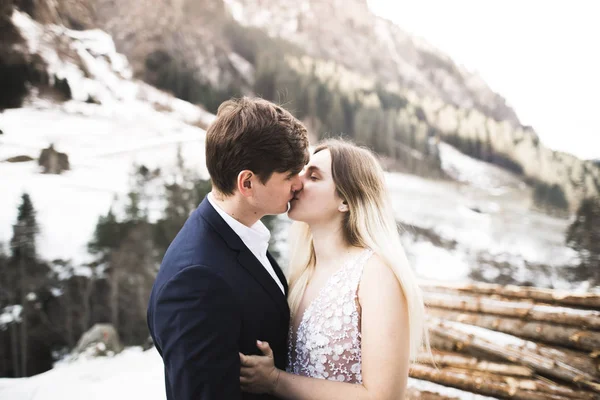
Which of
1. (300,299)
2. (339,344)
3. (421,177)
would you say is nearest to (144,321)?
(300,299)

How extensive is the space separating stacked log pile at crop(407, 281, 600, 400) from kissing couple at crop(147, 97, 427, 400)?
2.85ft

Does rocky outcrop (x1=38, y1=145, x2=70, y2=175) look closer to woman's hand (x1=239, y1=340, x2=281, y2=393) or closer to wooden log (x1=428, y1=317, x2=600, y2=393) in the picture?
woman's hand (x1=239, y1=340, x2=281, y2=393)

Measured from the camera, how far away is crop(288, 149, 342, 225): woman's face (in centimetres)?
180

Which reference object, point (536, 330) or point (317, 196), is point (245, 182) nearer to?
point (317, 196)

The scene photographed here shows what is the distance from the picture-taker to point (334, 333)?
166 cm

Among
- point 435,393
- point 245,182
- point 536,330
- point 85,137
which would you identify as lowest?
point 435,393

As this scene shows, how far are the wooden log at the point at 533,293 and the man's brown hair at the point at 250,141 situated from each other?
8.60ft

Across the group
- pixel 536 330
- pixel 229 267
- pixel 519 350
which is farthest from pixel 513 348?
pixel 229 267

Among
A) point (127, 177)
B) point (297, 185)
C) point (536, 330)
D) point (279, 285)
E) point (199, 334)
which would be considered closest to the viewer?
point (199, 334)

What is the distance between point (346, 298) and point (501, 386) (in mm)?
1395

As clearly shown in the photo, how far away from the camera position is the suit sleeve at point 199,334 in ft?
3.83

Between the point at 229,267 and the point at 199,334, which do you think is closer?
the point at 199,334

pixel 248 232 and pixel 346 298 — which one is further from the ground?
pixel 248 232

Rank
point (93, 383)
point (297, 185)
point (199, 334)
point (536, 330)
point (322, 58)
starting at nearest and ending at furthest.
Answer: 1. point (199, 334)
2. point (297, 185)
3. point (536, 330)
4. point (93, 383)
5. point (322, 58)
